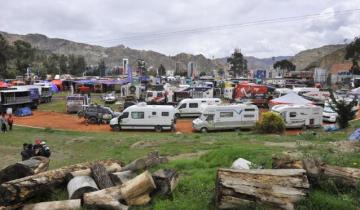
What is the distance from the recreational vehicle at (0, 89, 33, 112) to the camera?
45562mm

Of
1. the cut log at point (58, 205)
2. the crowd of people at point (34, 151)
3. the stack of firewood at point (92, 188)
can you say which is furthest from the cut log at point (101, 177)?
the crowd of people at point (34, 151)

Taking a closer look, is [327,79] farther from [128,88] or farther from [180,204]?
[180,204]

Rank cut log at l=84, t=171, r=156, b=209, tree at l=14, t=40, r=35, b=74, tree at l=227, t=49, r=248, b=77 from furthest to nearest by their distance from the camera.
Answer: tree at l=227, t=49, r=248, b=77, tree at l=14, t=40, r=35, b=74, cut log at l=84, t=171, r=156, b=209

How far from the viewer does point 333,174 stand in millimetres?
7441

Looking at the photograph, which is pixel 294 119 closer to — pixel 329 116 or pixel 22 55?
pixel 329 116

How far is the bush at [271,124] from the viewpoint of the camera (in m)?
28.8

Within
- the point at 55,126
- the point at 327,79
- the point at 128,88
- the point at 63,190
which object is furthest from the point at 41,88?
the point at 327,79

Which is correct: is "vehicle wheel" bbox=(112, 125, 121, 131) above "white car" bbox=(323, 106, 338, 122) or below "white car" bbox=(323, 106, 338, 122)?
below

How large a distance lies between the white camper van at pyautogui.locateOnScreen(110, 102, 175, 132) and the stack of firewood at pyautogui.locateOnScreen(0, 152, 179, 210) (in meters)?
25.0

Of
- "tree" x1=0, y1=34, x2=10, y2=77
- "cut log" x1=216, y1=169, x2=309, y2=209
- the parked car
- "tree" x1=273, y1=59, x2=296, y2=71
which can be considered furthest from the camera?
"tree" x1=273, y1=59, x2=296, y2=71

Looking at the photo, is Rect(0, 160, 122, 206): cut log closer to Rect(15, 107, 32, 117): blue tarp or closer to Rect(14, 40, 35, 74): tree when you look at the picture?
Rect(15, 107, 32, 117): blue tarp

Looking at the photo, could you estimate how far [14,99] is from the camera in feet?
155

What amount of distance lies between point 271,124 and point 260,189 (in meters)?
22.7

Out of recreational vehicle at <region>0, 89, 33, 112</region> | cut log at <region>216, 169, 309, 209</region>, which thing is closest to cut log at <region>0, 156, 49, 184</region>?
cut log at <region>216, 169, 309, 209</region>
